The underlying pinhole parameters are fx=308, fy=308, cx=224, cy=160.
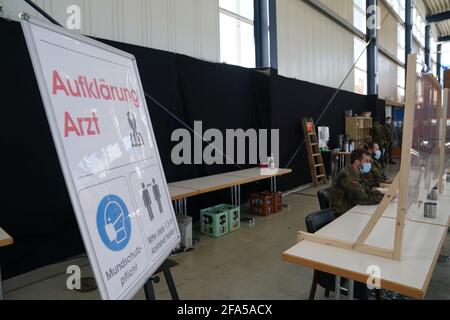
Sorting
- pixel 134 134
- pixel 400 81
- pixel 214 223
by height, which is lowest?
pixel 214 223

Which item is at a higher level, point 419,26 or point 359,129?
point 419,26

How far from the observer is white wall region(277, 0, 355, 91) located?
239 inches

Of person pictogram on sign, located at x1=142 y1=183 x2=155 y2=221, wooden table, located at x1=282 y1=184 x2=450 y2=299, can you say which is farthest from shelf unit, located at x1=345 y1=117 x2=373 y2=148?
person pictogram on sign, located at x1=142 y1=183 x2=155 y2=221

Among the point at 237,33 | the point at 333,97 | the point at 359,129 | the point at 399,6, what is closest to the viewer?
the point at 237,33

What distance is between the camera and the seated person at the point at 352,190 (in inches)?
100

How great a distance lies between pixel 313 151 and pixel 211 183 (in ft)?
12.2

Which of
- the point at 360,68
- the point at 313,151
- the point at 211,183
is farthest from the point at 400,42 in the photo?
the point at 211,183

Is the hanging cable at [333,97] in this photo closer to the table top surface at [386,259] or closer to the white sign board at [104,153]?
the table top surface at [386,259]

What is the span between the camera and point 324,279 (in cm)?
192

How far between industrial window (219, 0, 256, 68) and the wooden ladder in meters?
1.82

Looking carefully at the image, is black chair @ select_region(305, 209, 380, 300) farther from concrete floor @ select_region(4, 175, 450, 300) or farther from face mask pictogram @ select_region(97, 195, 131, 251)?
face mask pictogram @ select_region(97, 195, 131, 251)

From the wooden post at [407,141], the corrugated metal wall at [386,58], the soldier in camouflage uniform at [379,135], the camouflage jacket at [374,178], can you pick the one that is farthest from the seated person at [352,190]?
the corrugated metal wall at [386,58]

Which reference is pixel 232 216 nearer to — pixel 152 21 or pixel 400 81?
pixel 152 21

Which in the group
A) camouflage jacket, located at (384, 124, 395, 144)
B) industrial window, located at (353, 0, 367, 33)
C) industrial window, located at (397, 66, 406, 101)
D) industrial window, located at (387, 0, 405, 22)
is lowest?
camouflage jacket, located at (384, 124, 395, 144)
